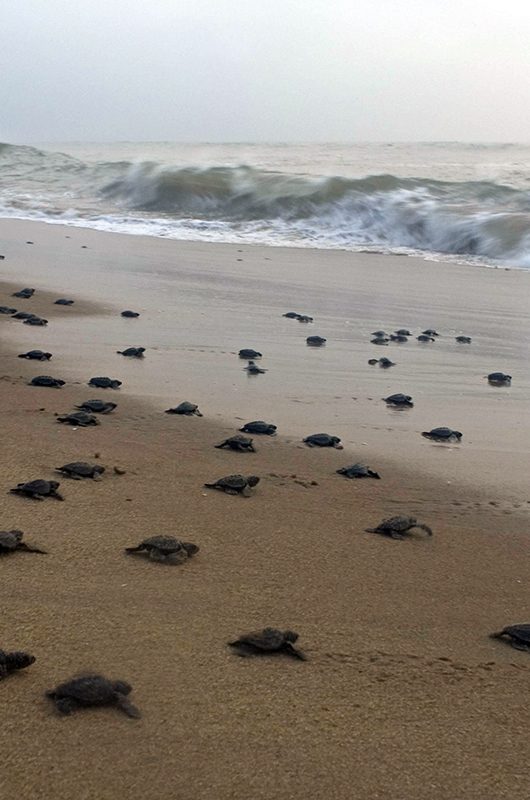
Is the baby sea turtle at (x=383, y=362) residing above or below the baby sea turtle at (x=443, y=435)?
above

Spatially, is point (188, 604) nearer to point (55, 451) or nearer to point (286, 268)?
point (55, 451)

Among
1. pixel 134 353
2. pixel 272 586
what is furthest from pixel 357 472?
pixel 134 353

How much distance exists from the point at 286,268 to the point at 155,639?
11.0m

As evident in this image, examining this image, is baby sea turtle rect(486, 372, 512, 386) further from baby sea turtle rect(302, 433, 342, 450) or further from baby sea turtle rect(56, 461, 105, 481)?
baby sea turtle rect(56, 461, 105, 481)

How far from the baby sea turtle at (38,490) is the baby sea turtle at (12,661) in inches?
54.2

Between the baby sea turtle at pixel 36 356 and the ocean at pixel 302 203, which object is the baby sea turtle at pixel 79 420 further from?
the ocean at pixel 302 203

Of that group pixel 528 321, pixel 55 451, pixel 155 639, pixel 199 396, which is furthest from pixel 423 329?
pixel 155 639

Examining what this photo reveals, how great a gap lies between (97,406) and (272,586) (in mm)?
2526

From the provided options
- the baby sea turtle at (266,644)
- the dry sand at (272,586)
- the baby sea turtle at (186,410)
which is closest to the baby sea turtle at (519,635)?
the dry sand at (272,586)

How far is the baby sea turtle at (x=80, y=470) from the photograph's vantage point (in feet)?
13.6

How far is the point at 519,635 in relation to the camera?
2.95 meters

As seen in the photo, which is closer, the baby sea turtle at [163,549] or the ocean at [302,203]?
the baby sea turtle at [163,549]

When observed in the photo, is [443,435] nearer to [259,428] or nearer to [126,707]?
[259,428]

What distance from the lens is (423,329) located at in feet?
31.0
